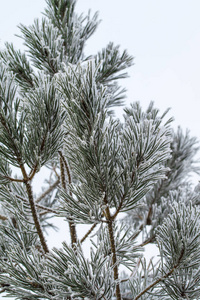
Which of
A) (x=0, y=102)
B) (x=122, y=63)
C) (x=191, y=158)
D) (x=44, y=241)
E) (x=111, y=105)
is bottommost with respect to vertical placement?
(x=44, y=241)

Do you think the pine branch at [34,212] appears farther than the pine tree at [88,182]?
Yes

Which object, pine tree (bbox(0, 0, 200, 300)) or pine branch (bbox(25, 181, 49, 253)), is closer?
pine tree (bbox(0, 0, 200, 300))

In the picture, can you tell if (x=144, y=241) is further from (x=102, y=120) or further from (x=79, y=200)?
(x=102, y=120)

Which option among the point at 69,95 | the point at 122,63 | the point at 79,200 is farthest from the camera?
the point at 122,63

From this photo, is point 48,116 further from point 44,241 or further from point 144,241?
point 144,241

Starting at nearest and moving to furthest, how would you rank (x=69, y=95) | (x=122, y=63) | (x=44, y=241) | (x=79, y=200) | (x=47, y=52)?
(x=69, y=95), (x=79, y=200), (x=44, y=241), (x=47, y=52), (x=122, y=63)

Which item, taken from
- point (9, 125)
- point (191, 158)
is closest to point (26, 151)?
point (9, 125)

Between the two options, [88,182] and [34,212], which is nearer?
[88,182]

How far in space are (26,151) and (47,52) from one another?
0.55 m

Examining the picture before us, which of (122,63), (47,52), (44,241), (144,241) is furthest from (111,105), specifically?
(44,241)

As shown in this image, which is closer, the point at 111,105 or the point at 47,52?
the point at 47,52

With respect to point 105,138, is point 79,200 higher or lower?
lower

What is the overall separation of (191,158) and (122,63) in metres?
0.54

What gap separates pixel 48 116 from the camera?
88 centimetres
